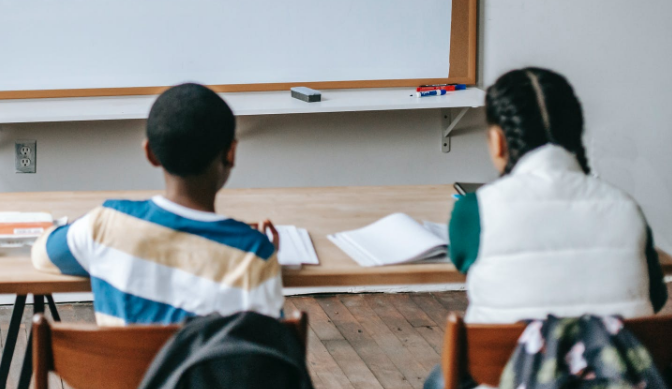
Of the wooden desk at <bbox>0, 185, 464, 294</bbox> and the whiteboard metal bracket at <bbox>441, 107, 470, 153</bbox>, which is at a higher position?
the whiteboard metal bracket at <bbox>441, 107, 470, 153</bbox>

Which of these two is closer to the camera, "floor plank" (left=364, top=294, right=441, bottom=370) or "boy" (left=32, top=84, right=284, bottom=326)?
"boy" (left=32, top=84, right=284, bottom=326)

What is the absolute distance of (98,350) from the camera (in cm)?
100

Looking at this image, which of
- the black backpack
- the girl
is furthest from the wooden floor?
the black backpack

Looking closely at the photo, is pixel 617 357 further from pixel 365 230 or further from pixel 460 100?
pixel 460 100

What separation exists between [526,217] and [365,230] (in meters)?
0.53

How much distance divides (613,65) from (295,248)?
197 cm

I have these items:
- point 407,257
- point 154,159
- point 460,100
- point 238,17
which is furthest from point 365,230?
point 238,17

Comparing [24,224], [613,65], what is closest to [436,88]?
[613,65]

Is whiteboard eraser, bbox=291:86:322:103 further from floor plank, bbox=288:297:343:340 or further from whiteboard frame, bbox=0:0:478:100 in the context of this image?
floor plank, bbox=288:297:343:340

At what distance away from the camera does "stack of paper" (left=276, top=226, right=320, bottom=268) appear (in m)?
1.40

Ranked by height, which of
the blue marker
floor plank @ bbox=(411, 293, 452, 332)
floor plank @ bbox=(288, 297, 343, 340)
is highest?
the blue marker

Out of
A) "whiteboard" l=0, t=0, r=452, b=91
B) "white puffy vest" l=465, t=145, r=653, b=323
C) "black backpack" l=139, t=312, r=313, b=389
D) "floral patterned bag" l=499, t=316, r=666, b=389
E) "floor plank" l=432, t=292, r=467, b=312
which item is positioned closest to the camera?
"black backpack" l=139, t=312, r=313, b=389

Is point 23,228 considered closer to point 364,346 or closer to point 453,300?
point 364,346

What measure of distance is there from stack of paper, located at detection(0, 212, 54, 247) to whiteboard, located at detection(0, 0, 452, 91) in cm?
117
